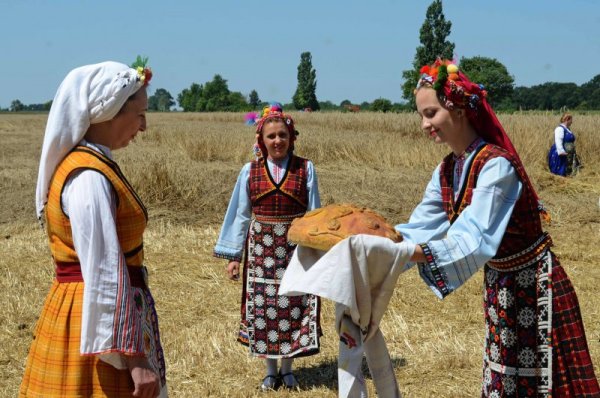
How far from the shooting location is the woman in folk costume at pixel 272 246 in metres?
4.91

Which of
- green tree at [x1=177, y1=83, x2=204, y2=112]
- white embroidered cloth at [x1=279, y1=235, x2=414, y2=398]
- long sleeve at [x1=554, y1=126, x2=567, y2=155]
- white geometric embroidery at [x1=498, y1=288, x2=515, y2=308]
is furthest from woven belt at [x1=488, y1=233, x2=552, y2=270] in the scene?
green tree at [x1=177, y1=83, x2=204, y2=112]

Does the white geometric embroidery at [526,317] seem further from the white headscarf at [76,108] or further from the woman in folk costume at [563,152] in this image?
the woman in folk costume at [563,152]

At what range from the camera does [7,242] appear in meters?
8.95

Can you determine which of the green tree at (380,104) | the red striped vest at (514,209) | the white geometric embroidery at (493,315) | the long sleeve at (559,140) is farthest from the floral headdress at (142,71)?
the green tree at (380,104)

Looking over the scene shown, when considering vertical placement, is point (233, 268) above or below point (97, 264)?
below

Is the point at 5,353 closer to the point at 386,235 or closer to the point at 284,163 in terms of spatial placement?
the point at 284,163

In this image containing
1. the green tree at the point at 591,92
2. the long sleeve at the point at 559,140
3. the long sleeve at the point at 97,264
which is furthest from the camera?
the green tree at the point at 591,92

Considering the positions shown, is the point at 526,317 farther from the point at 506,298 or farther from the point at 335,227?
the point at 335,227

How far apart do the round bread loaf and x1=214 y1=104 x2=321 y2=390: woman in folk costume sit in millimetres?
2010

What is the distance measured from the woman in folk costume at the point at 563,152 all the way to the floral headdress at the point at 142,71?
13.5m

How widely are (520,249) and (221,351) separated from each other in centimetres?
303

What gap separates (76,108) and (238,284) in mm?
5062

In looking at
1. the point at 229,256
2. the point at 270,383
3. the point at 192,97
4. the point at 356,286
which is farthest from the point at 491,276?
the point at 192,97

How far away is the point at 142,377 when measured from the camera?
95.4 inches
